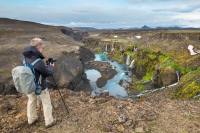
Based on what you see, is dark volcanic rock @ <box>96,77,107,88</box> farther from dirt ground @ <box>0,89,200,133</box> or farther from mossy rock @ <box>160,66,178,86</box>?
dirt ground @ <box>0,89,200,133</box>

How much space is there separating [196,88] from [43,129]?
13.6m

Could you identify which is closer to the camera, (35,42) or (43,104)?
(35,42)

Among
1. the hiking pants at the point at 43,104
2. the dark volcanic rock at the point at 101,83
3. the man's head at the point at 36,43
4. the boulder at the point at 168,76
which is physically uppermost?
the man's head at the point at 36,43

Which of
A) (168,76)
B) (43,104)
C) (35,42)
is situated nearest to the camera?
(35,42)

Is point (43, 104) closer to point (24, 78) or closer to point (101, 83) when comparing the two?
point (24, 78)

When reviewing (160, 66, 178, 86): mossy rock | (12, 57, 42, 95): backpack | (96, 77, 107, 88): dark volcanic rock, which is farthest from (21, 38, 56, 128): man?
(96, 77, 107, 88): dark volcanic rock

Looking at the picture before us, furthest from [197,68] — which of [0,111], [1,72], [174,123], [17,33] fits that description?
[17,33]

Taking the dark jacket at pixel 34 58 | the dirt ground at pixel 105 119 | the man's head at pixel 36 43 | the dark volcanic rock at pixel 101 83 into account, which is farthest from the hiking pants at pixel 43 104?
the dark volcanic rock at pixel 101 83

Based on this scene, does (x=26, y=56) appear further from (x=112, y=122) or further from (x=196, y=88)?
(x=196, y=88)

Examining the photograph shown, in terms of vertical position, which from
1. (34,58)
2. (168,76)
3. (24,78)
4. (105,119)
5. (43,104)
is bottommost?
(168,76)

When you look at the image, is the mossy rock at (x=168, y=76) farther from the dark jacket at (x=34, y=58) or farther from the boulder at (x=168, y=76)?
the dark jacket at (x=34, y=58)

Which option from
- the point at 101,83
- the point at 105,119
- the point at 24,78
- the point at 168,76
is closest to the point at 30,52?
the point at 24,78

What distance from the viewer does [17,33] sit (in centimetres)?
2959

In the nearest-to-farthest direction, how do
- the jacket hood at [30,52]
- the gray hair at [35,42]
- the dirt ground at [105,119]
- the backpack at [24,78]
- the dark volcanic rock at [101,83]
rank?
the backpack at [24,78] → the jacket hood at [30,52] → the gray hair at [35,42] → the dirt ground at [105,119] → the dark volcanic rock at [101,83]
